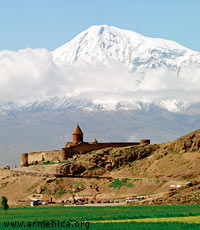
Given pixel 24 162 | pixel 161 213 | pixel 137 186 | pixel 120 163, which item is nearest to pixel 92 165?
Answer: pixel 120 163

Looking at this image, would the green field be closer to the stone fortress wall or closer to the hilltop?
the hilltop

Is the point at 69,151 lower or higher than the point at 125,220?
higher

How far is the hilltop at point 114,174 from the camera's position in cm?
11256

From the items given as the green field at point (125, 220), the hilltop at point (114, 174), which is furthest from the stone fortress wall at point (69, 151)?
the green field at point (125, 220)

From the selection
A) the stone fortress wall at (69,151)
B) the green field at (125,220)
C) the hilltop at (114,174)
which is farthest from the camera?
the stone fortress wall at (69,151)

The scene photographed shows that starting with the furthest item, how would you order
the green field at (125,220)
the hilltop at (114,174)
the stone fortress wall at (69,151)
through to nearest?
1. the stone fortress wall at (69,151)
2. the hilltop at (114,174)
3. the green field at (125,220)

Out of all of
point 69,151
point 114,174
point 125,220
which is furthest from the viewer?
point 69,151

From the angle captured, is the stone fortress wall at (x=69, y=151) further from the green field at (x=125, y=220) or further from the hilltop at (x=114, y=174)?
the green field at (x=125, y=220)

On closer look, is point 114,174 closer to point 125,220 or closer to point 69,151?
point 69,151

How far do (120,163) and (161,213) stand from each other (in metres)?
52.8

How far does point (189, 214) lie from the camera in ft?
233

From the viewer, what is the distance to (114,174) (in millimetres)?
122750

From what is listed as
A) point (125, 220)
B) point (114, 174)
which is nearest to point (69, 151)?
point (114, 174)

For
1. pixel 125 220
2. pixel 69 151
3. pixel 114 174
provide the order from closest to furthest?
1. pixel 125 220
2. pixel 114 174
3. pixel 69 151
